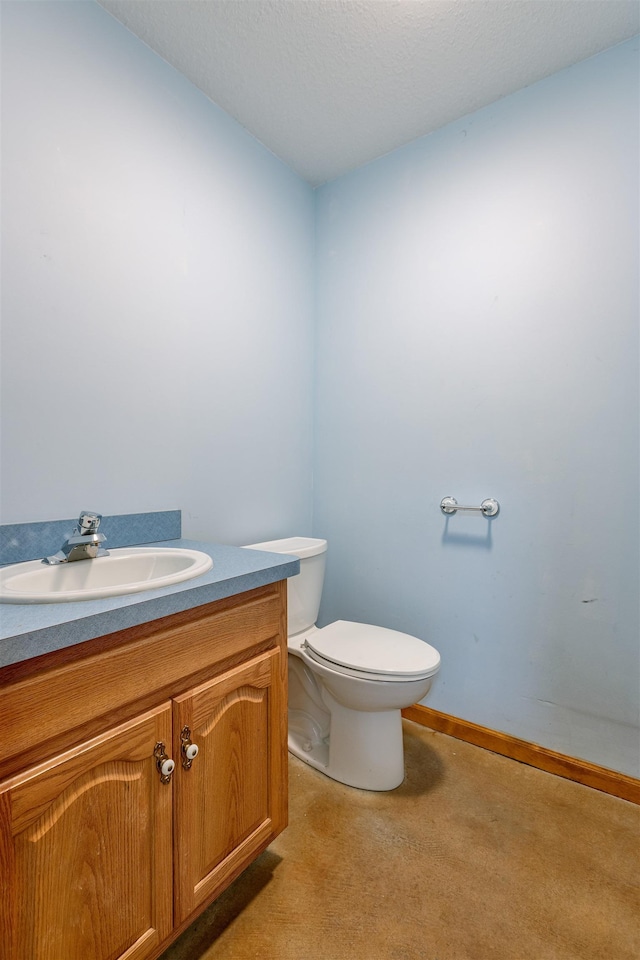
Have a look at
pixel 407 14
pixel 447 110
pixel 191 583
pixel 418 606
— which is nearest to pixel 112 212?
pixel 407 14

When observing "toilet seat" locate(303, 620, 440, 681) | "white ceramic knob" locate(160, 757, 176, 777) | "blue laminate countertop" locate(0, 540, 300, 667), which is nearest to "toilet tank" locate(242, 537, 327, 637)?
"toilet seat" locate(303, 620, 440, 681)

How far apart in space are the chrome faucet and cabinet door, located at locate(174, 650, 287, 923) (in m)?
0.45

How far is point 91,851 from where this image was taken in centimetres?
78

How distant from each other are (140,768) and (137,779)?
2cm

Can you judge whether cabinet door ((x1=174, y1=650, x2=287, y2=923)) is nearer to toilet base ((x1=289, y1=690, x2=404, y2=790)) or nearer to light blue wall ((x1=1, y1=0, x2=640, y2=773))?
toilet base ((x1=289, y1=690, x2=404, y2=790))

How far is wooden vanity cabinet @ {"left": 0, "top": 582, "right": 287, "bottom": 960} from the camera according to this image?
0.70m

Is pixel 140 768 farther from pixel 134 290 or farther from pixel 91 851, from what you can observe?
pixel 134 290

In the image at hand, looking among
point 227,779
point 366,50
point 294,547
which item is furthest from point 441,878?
point 366,50

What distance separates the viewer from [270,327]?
1.96m

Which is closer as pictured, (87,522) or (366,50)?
(87,522)

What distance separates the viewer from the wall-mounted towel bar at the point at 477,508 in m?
1.71

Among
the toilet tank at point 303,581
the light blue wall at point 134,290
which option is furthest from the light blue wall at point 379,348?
the toilet tank at point 303,581

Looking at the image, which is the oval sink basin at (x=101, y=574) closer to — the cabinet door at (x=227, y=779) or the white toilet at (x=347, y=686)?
the cabinet door at (x=227, y=779)

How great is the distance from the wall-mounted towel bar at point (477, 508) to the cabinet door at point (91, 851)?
4.13 ft
